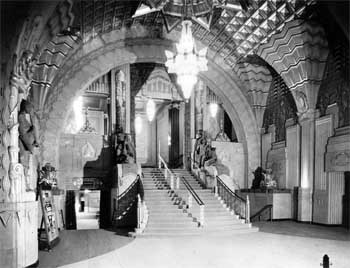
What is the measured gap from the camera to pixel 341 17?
670cm

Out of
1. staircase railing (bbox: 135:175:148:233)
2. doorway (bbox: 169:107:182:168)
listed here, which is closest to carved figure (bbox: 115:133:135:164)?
staircase railing (bbox: 135:175:148:233)

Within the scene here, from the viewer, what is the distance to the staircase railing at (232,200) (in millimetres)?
11905

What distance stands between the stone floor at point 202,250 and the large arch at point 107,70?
5154 mm

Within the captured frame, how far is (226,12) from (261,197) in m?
8.13

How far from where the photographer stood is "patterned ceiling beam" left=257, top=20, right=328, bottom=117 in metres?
12.2

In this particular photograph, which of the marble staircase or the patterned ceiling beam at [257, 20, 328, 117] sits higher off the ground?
the patterned ceiling beam at [257, 20, 328, 117]

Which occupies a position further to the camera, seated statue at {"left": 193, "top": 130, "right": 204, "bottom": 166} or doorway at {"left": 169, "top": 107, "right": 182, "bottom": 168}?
doorway at {"left": 169, "top": 107, "right": 182, "bottom": 168}

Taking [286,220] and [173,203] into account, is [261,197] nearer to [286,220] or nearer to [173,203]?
[286,220]

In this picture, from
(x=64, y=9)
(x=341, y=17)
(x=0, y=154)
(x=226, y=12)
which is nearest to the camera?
(x=0, y=154)

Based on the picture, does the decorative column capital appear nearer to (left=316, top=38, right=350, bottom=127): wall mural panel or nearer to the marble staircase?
the marble staircase

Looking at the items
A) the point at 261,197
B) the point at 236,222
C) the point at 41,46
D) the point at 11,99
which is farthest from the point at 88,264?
the point at 261,197

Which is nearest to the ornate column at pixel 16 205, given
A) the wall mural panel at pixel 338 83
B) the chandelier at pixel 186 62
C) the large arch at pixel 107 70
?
the chandelier at pixel 186 62

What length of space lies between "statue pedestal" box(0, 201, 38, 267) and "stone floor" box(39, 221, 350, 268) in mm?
606

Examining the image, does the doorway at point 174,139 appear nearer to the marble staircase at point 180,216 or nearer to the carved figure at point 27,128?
the marble staircase at point 180,216
